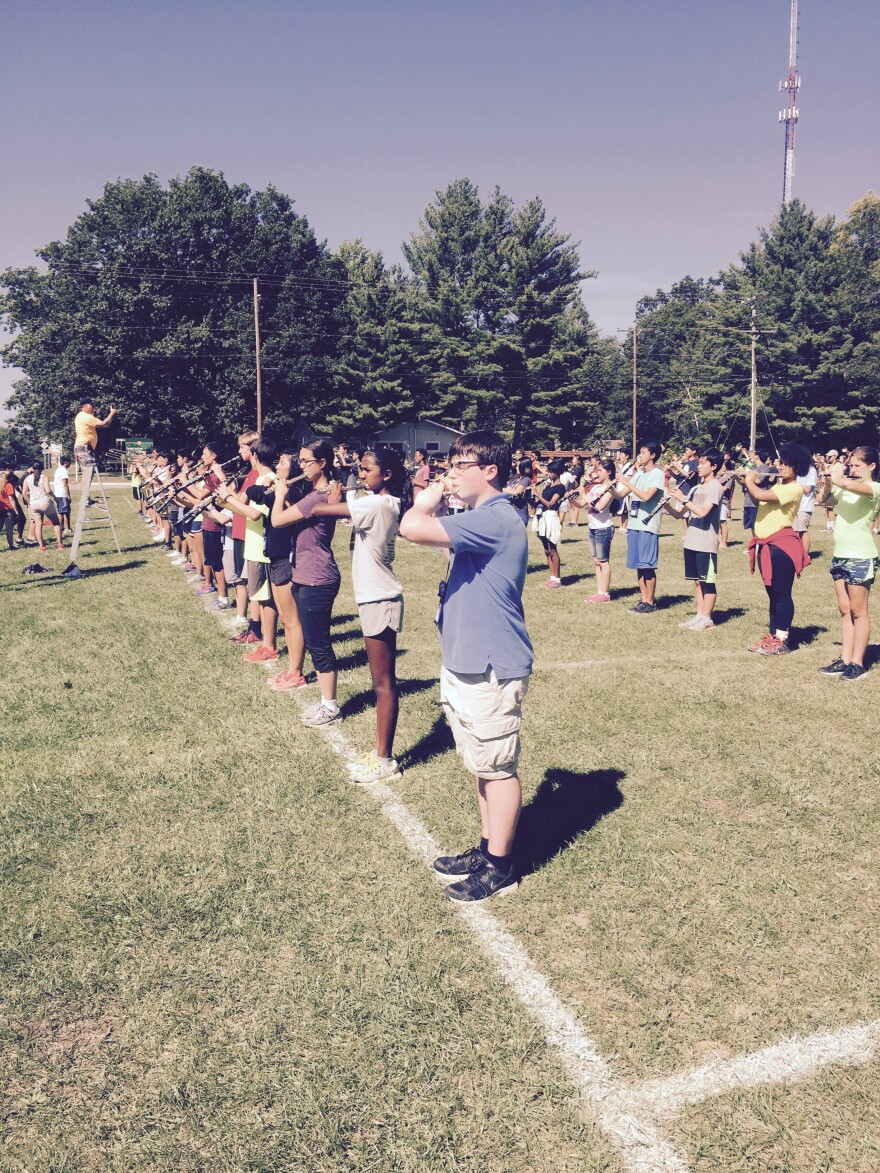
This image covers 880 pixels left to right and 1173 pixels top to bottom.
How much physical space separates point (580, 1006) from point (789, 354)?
2231 inches

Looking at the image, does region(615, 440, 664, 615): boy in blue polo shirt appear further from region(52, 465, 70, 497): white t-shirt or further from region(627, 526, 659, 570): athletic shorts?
region(52, 465, 70, 497): white t-shirt

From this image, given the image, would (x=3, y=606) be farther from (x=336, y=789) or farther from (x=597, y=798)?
(x=597, y=798)

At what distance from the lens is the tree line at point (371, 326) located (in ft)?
168

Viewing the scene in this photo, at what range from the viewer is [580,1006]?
11.2ft

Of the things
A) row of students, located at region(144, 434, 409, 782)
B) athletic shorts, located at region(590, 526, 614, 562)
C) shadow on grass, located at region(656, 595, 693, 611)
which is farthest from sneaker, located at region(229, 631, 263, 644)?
shadow on grass, located at region(656, 595, 693, 611)

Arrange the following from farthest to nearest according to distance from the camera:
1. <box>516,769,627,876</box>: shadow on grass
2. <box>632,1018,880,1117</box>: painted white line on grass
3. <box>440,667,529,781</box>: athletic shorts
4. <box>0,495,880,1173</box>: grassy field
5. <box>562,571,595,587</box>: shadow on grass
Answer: <box>562,571,595,587</box>: shadow on grass
<box>516,769,627,876</box>: shadow on grass
<box>440,667,529,781</box>: athletic shorts
<box>632,1018,880,1117</box>: painted white line on grass
<box>0,495,880,1173</box>: grassy field

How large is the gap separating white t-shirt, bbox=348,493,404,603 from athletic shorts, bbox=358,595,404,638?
0.13 ft

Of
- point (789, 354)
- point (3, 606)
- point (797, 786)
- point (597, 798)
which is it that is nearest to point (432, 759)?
point (597, 798)

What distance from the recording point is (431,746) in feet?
20.5

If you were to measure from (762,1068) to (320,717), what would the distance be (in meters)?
4.32

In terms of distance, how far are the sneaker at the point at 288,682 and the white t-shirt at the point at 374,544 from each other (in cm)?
225

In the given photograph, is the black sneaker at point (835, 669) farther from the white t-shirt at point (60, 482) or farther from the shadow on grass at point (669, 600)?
the white t-shirt at point (60, 482)

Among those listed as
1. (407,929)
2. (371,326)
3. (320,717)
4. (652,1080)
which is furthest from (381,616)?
(371,326)

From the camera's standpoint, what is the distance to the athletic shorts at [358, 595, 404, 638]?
5574mm
